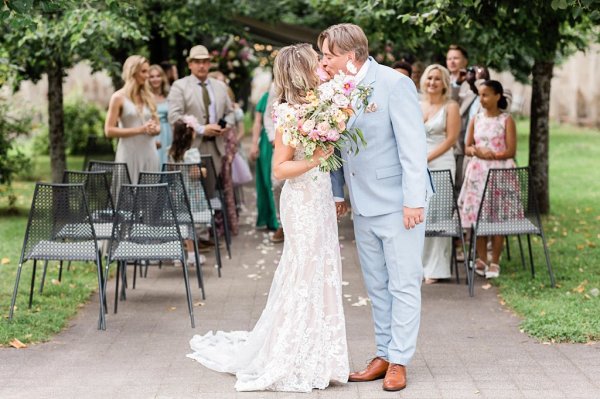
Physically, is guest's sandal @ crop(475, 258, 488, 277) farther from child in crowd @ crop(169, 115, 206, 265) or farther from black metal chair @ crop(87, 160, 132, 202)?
black metal chair @ crop(87, 160, 132, 202)

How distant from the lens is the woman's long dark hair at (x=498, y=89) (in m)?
10.1

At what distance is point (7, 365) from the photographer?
275 inches

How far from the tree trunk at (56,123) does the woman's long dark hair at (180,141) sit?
513cm

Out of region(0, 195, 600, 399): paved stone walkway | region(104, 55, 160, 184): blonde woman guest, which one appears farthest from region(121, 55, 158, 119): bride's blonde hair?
region(0, 195, 600, 399): paved stone walkway

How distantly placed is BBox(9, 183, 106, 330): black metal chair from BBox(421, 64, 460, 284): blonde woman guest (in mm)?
3375

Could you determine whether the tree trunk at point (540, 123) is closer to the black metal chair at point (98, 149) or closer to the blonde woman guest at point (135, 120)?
the blonde woman guest at point (135, 120)

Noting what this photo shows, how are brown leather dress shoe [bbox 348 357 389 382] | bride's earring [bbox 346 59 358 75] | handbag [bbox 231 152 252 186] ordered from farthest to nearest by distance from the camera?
handbag [bbox 231 152 252 186]
brown leather dress shoe [bbox 348 357 389 382]
bride's earring [bbox 346 59 358 75]

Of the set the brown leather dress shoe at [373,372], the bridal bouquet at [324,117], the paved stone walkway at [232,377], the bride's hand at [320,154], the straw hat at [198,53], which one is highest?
the straw hat at [198,53]

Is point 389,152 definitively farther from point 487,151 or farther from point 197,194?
point 197,194

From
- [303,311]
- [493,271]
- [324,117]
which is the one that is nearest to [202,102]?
[493,271]

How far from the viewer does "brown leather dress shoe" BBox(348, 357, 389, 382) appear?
6.48 m

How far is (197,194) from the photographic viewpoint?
36.1ft

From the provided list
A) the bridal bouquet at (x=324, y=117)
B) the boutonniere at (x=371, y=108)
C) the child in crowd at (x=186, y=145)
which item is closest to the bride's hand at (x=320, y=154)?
the bridal bouquet at (x=324, y=117)

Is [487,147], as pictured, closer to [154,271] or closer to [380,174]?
[154,271]
